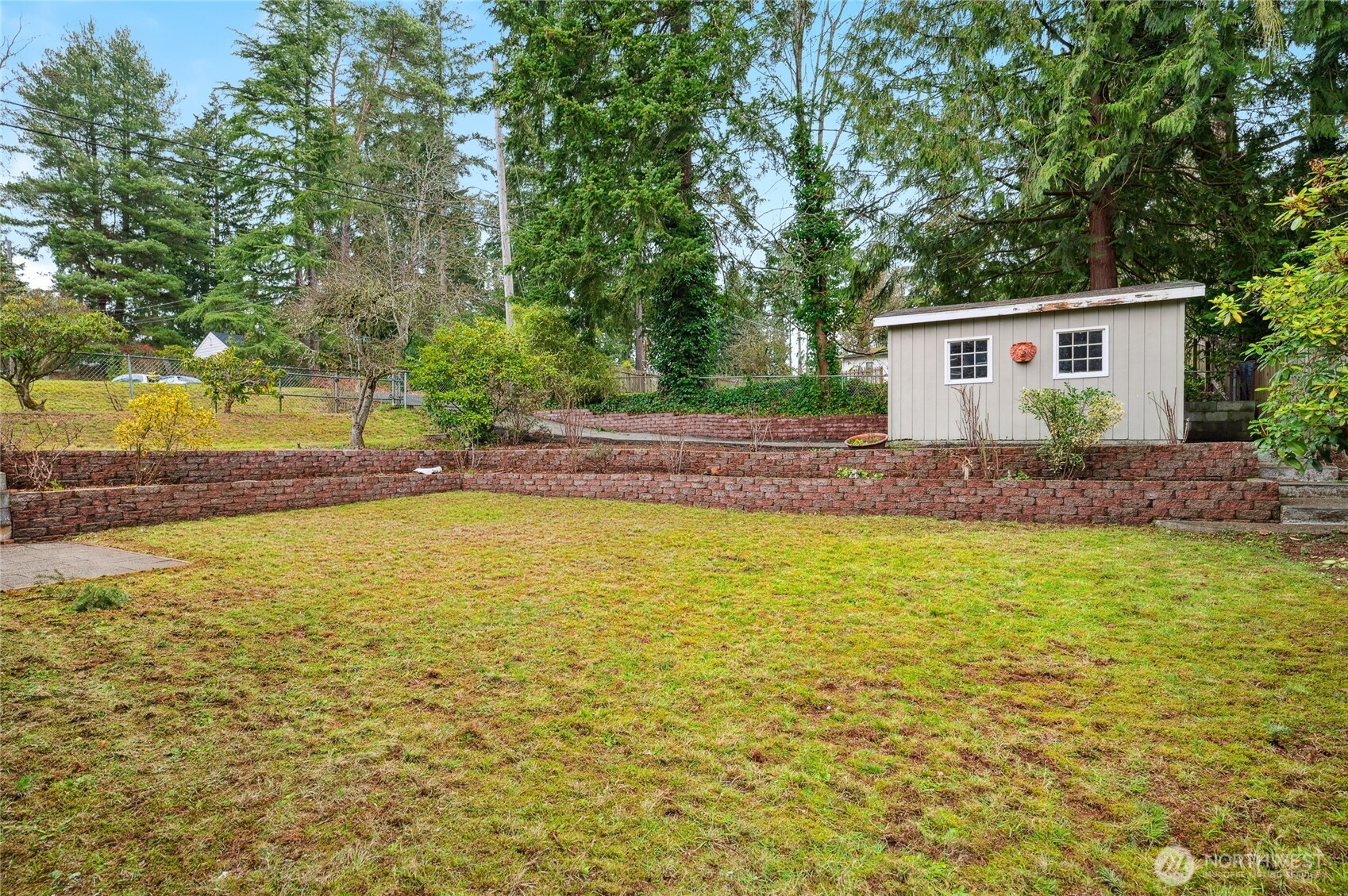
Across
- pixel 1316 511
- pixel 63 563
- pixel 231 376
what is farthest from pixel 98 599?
pixel 231 376

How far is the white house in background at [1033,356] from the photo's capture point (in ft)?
30.2

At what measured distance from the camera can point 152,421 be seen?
7.84 meters

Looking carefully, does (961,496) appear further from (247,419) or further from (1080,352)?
(247,419)

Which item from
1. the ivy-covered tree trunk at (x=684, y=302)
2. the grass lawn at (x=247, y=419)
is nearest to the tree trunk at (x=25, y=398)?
the grass lawn at (x=247, y=419)

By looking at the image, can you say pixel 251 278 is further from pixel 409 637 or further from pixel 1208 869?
pixel 1208 869

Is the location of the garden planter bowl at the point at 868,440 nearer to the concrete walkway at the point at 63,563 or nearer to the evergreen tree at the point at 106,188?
the concrete walkway at the point at 63,563

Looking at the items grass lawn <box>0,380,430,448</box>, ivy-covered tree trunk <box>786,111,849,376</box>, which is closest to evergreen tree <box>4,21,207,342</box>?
grass lawn <box>0,380,430,448</box>

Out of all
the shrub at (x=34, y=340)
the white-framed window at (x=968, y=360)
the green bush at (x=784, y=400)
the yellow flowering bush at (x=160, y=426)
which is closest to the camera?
the yellow flowering bush at (x=160, y=426)

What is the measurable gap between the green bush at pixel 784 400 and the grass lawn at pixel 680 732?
31.6 feet

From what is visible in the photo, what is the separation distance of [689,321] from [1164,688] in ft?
46.6

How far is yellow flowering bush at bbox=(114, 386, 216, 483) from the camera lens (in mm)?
7762

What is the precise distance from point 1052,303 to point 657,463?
6.79 m

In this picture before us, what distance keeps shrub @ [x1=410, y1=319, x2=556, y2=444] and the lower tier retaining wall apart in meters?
2.18

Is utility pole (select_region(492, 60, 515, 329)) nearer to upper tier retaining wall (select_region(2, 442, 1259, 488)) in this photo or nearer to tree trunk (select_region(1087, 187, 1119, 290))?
upper tier retaining wall (select_region(2, 442, 1259, 488))
